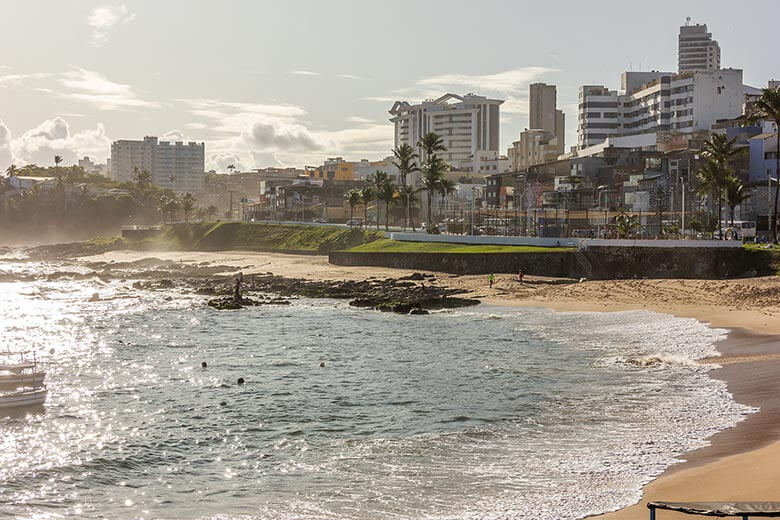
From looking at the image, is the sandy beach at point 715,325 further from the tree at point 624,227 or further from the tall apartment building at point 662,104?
the tall apartment building at point 662,104

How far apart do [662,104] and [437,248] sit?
90401 mm

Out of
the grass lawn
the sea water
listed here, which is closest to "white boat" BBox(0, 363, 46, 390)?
the sea water

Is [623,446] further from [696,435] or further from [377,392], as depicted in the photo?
[377,392]

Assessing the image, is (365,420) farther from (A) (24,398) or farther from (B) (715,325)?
(B) (715,325)

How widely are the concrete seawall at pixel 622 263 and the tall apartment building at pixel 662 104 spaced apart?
3409 inches

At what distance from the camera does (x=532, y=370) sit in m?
36.0

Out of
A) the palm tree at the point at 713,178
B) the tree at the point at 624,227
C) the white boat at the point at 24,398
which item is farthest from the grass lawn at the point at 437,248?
the white boat at the point at 24,398

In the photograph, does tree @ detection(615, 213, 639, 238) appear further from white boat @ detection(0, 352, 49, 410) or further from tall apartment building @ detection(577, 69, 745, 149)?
tall apartment building @ detection(577, 69, 745, 149)

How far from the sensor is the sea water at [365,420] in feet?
65.9

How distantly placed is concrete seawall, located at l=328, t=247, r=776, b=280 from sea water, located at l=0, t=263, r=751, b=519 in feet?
62.8

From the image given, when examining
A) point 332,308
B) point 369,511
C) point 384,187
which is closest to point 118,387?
point 369,511

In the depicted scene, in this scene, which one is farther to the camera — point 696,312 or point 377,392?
point 696,312

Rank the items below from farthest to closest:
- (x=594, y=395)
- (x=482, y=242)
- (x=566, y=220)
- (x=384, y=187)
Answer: (x=384, y=187), (x=566, y=220), (x=482, y=242), (x=594, y=395)

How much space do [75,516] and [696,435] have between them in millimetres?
15468
